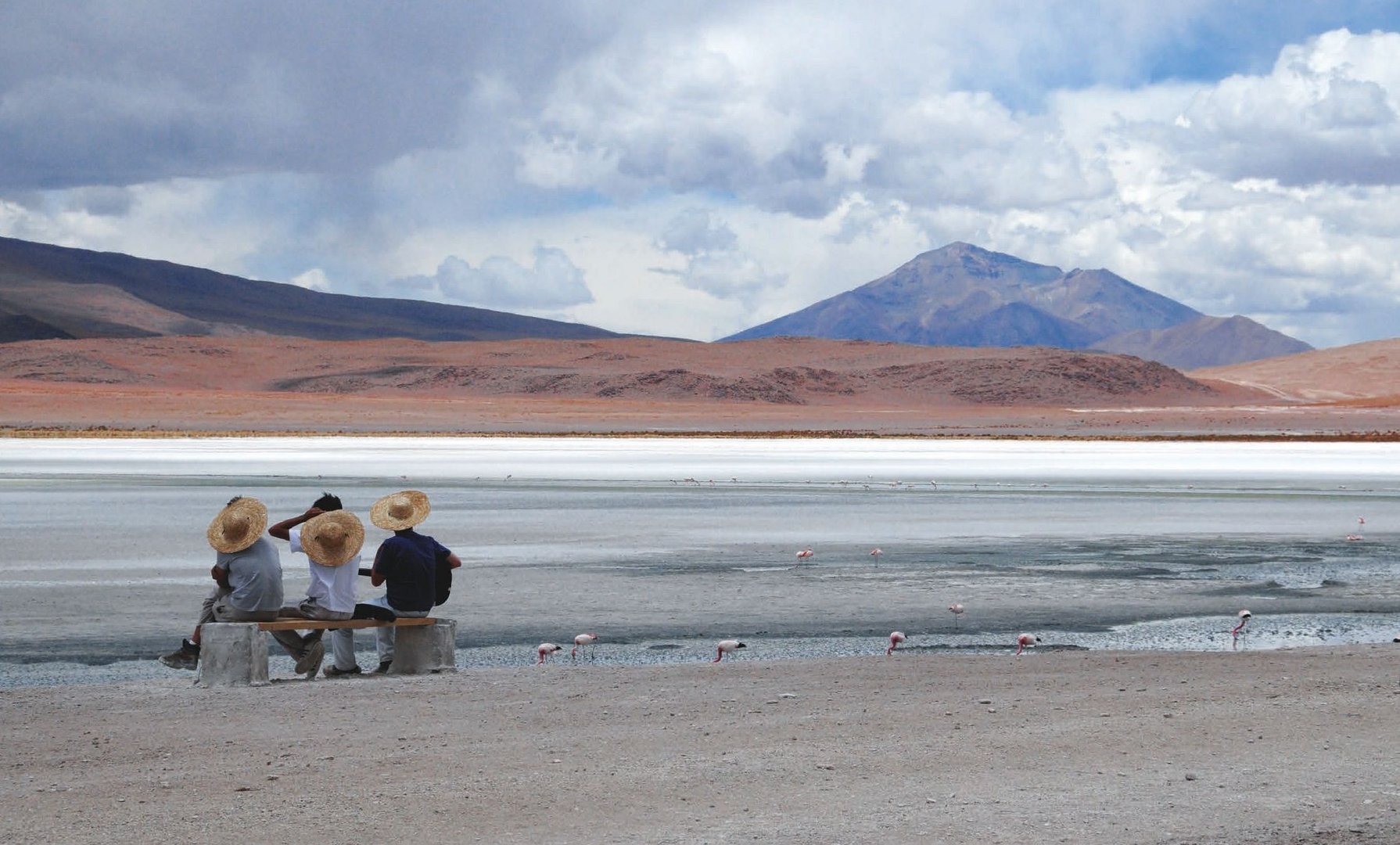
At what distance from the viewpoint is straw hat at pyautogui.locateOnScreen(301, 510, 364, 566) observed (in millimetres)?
9367

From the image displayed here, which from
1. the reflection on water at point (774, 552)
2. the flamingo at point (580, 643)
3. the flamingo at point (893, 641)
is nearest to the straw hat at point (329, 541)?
the reflection on water at point (774, 552)

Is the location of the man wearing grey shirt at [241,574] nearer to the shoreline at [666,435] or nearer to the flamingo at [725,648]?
the flamingo at [725,648]

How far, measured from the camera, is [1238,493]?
27.0 meters

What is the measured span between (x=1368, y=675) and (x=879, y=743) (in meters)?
3.34

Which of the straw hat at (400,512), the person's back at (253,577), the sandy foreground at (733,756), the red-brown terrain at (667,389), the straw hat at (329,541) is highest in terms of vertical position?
the red-brown terrain at (667,389)

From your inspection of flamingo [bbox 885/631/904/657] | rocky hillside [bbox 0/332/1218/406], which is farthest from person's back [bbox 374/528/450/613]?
rocky hillside [bbox 0/332/1218/406]

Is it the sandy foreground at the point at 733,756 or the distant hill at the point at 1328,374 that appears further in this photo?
the distant hill at the point at 1328,374

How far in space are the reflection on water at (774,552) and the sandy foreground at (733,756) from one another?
4.69 ft

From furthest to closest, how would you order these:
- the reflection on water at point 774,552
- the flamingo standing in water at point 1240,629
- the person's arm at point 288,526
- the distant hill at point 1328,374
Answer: the distant hill at point 1328,374 → the reflection on water at point 774,552 → the flamingo standing in water at point 1240,629 → the person's arm at point 288,526

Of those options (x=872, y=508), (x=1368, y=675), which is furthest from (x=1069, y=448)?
(x=1368, y=675)

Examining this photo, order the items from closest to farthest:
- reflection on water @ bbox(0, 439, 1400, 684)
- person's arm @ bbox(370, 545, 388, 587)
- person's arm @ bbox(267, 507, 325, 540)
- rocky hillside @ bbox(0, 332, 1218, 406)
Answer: person's arm @ bbox(370, 545, 388, 587)
person's arm @ bbox(267, 507, 325, 540)
reflection on water @ bbox(0, 439, 1400, 684)
rocky hillside @ bbox(0, 332, 1218, 406)

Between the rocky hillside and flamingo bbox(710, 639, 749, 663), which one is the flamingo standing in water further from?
the rocky hillside

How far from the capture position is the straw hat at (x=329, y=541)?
9.37 metres

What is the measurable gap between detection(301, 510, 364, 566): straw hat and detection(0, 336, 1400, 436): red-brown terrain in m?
50.0
